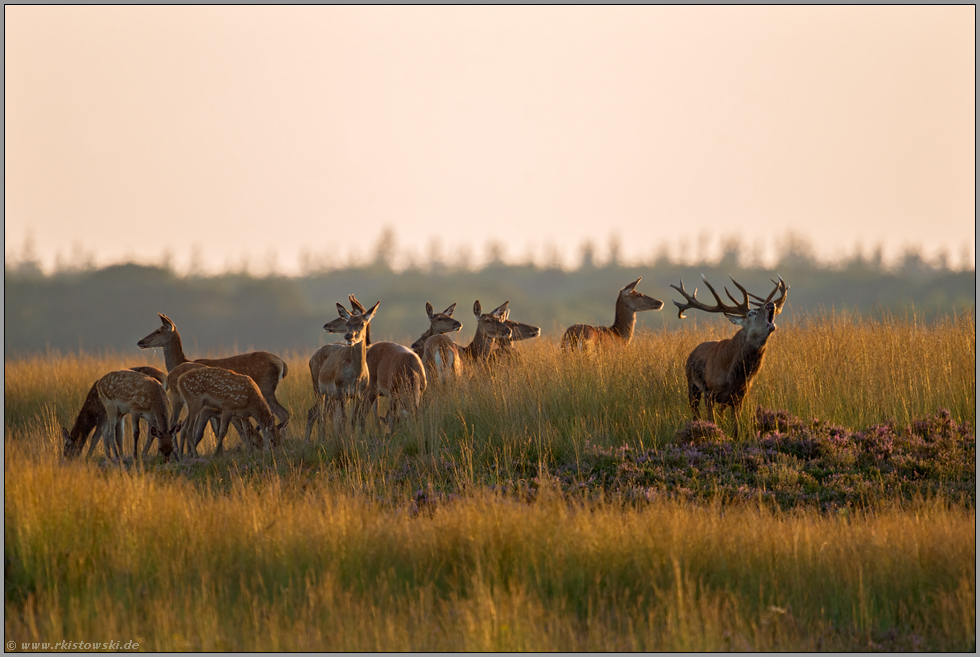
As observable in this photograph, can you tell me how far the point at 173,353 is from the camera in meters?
13.0

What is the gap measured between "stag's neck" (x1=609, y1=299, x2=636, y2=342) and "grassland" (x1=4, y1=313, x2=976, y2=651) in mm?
4605

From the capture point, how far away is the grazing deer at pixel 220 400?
11.0 metres

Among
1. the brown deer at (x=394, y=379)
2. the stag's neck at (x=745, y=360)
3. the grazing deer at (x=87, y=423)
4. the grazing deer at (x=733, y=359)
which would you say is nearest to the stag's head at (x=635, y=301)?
the brown deer at (x=394, y=379)

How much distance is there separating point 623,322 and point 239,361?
6.48 metres

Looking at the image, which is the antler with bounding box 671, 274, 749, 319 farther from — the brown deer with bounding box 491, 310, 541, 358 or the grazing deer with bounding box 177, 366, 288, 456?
the grazing deer with bounding box 177, 366, 288, 456

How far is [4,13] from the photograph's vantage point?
782cm

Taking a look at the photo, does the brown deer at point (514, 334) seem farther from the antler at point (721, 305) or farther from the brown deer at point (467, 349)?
the antler at point (721, 305)

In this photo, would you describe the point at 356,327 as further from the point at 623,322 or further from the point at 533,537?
the point at 623,322

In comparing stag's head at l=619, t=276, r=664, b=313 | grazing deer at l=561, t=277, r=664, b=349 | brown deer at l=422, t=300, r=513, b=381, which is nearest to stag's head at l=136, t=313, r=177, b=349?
brown deer at l=422, t=300, r=513, b=381

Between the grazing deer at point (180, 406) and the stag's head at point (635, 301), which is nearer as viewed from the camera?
the grazing deer at point (180, 406)

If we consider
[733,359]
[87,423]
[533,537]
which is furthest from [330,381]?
[533,537]

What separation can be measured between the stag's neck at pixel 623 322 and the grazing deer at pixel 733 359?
16.0 ft

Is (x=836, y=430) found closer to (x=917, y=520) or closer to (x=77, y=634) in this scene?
(x=917, y=520)

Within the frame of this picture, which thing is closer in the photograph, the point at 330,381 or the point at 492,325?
the point at 330,381
